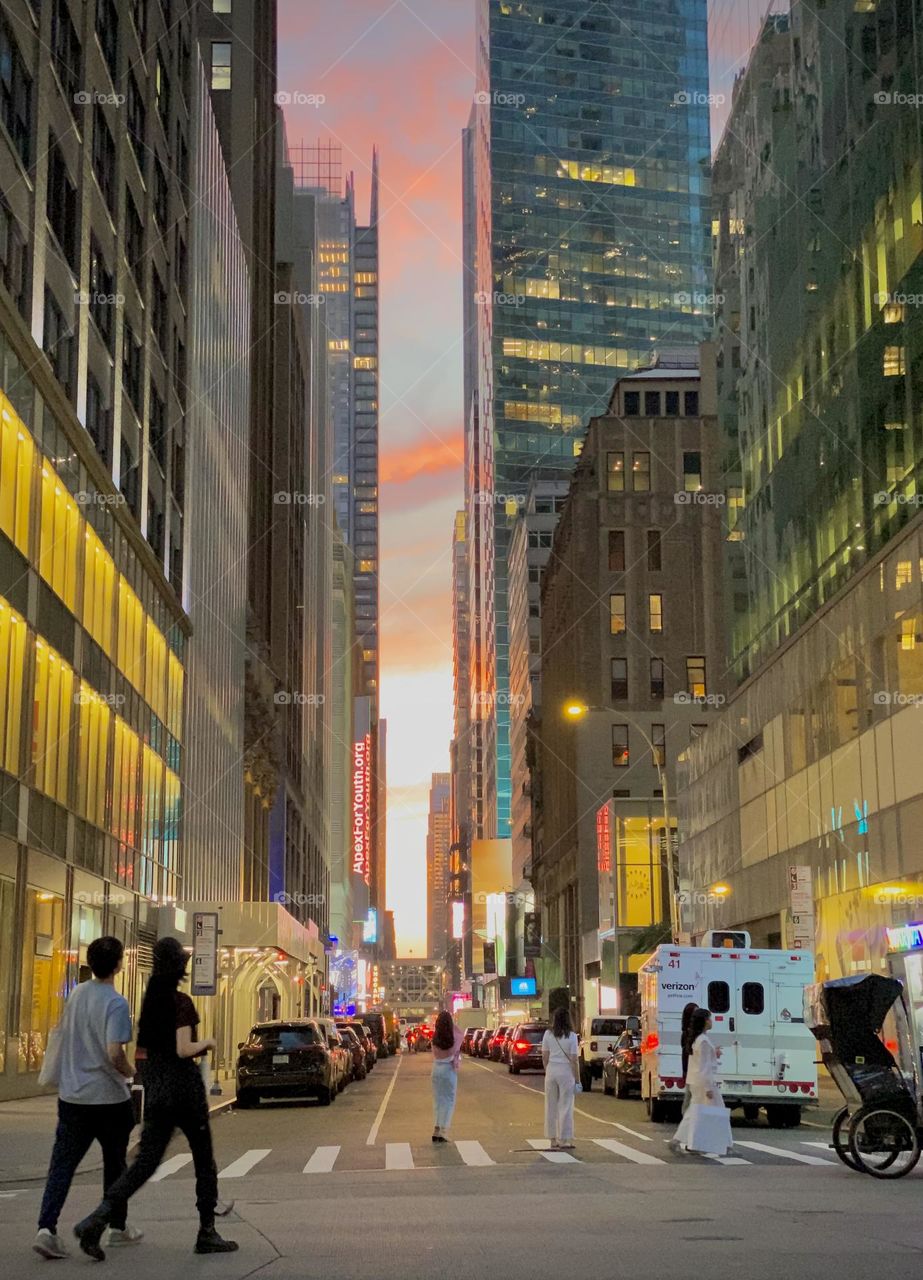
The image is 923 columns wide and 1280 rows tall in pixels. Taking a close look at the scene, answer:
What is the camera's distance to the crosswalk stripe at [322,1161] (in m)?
17.1

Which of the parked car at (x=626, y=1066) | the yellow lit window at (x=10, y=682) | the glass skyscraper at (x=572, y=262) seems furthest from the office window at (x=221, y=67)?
the glass skyscraper at (x=572, y=262)

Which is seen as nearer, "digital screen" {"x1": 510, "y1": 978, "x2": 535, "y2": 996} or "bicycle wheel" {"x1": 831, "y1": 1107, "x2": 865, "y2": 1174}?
"bicycle wheel" {"x1": 831, "y1": 1107, "x2": 865, "y2": 1174}

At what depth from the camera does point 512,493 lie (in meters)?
190

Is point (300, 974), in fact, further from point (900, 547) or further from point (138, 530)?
point (900, 547)

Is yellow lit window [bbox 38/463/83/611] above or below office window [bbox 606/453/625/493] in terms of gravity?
below

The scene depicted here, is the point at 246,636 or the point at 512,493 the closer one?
the point at 246,636

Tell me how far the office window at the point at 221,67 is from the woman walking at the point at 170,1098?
89805mm

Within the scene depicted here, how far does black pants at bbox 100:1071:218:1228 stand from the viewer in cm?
1003

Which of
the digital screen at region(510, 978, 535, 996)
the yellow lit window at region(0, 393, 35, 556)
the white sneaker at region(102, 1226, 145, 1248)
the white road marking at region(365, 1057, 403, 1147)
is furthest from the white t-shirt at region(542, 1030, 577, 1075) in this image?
the digital screen at region(510, 978, 535, 996)

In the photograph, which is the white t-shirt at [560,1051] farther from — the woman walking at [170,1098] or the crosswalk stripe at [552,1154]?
the woman walking at [170,1098]

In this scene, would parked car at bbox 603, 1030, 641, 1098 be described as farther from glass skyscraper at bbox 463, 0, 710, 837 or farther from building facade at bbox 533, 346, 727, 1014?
glass skyscraper at bbox 463, 0, 710, 837

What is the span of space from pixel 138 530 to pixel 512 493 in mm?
145890

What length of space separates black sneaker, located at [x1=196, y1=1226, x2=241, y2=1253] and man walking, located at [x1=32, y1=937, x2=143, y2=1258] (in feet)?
1.82

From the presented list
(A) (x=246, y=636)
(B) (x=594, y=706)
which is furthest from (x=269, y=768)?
(B) (x=594, y=706)
